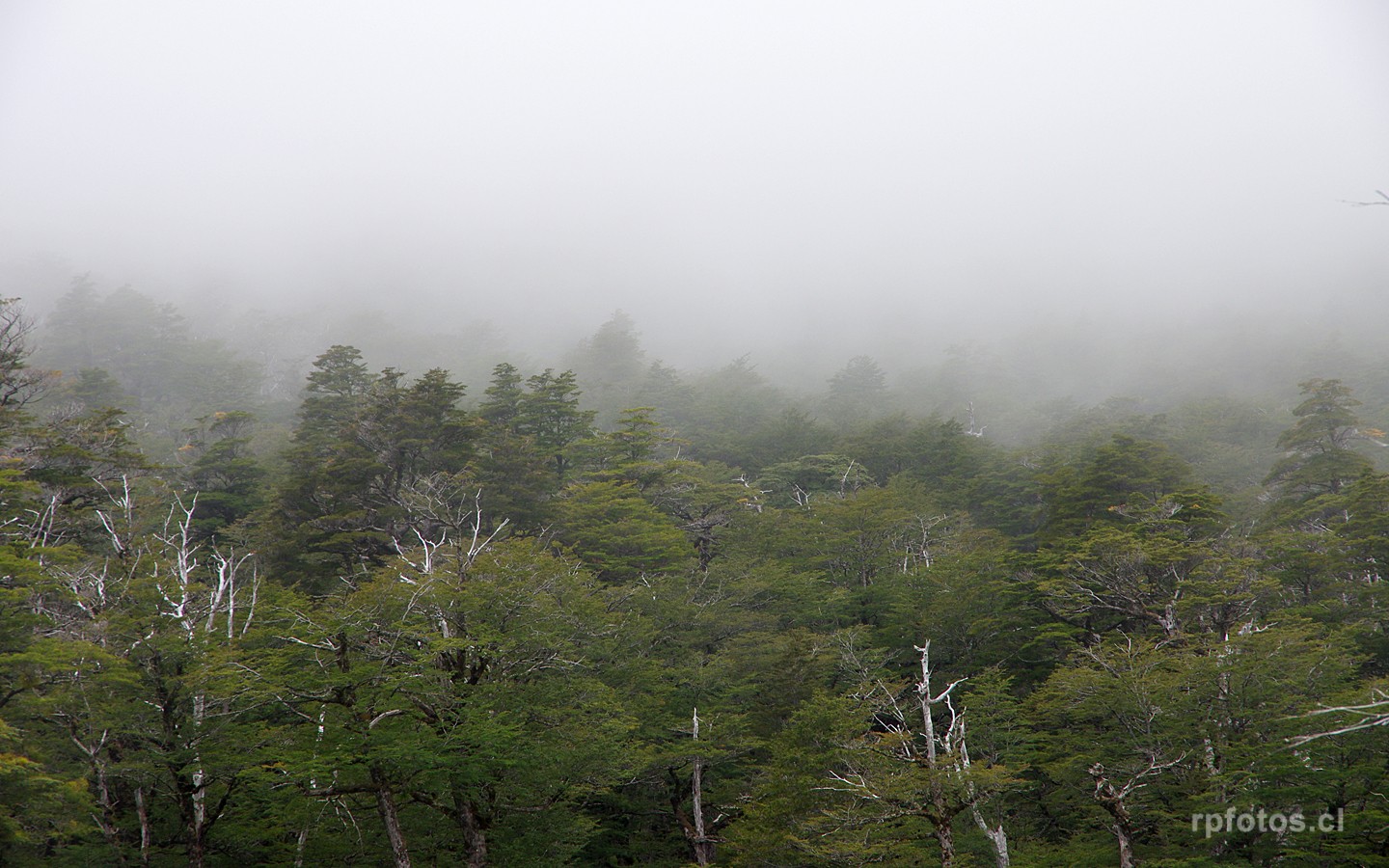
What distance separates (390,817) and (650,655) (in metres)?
9.77

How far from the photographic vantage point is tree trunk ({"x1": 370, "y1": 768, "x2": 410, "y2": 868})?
16.0 meters

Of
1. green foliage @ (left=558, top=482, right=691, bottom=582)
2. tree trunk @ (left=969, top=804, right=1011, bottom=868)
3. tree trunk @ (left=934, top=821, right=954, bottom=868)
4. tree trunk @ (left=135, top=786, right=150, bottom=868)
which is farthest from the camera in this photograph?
green foliage @ (left=558, top=482, right=691, bottom=582)

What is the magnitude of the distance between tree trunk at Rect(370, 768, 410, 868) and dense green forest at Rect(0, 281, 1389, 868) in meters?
0.19

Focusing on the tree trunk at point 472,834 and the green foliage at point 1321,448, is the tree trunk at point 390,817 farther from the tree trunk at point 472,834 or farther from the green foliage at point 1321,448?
the green foliage at point 1321,448

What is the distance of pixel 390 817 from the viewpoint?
1627 cm

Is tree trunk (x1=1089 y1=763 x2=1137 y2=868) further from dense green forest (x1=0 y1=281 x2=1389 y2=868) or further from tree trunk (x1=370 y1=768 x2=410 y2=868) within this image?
tree trunk (x1=370 y1=768 x2=410 y2=868)

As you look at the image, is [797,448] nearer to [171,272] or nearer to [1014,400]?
[1014,400]

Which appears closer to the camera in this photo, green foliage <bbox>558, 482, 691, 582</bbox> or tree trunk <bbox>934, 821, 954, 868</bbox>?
tree trunk <bbox>934, 821, 954, 868</bbox>

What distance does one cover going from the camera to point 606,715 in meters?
20.2

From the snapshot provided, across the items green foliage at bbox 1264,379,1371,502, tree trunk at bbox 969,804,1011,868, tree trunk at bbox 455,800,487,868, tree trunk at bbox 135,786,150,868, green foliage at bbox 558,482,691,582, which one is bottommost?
tree trunk at bbox 969,804,1011,868

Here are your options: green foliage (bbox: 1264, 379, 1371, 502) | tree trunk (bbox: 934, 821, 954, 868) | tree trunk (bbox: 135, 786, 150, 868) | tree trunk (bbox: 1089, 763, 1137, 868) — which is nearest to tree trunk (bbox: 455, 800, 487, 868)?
tree trunk (bbox: 135, 786, 150, 868)

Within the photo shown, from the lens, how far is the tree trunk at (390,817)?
16016 mm

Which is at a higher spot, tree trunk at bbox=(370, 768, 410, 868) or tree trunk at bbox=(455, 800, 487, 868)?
tree trunk at bbox=(370, 768, 410, 868)

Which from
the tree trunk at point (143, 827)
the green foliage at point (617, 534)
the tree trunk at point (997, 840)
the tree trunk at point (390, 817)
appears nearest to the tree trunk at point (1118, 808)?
the tree trunk at point (997, 840)
